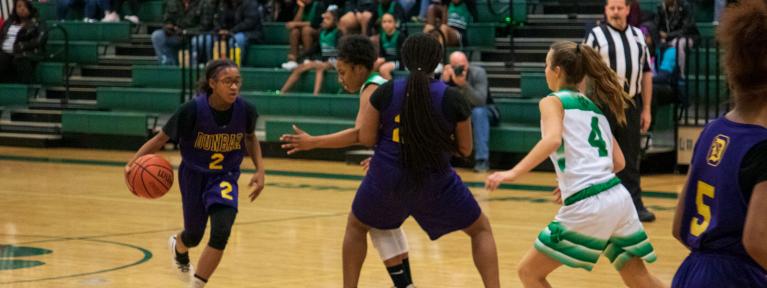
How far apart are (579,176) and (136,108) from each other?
45.7 feet

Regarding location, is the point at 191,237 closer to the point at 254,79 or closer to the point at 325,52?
the point at 325,52

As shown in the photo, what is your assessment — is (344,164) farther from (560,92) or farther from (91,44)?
(560,92)

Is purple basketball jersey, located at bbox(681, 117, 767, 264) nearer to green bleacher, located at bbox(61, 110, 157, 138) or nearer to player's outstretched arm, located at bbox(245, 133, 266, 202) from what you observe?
player's outstretched arm, located at bbox(245, 133, 266, 202)

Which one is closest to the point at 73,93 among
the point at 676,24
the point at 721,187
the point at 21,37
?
the point at 21,37

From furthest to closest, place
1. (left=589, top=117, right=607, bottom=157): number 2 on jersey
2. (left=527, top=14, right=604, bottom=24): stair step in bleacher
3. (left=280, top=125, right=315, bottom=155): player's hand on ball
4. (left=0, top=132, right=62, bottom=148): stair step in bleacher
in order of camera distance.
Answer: (left=0, top=132, right=62, bottom=148): stair step in bleacher → (left=527, top=14, right=604, bottom=24): stair step in bleacher → (left=280, top=125, right=315, bottom=155): player's hand on ball → (left=589, top=117, right=607, bottom=157): number 2 on jersey

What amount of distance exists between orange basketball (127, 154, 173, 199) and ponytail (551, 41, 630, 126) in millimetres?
2387

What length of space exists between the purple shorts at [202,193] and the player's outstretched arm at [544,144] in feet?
6.40

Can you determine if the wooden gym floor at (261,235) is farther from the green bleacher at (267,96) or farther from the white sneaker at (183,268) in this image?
the green bleacher at (267,96)

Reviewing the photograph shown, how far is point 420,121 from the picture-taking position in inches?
230

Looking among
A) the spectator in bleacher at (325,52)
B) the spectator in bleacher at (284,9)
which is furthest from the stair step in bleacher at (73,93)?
the spectator in bleacher at (325,52)

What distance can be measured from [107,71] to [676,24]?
899cm

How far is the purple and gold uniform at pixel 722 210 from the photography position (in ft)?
10.6

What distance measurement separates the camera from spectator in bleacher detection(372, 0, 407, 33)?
17.3 meters

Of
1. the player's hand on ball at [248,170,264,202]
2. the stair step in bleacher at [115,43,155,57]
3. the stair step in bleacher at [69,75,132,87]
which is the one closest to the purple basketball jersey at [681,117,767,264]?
the player's hand on ball at [248,170,264,202]
